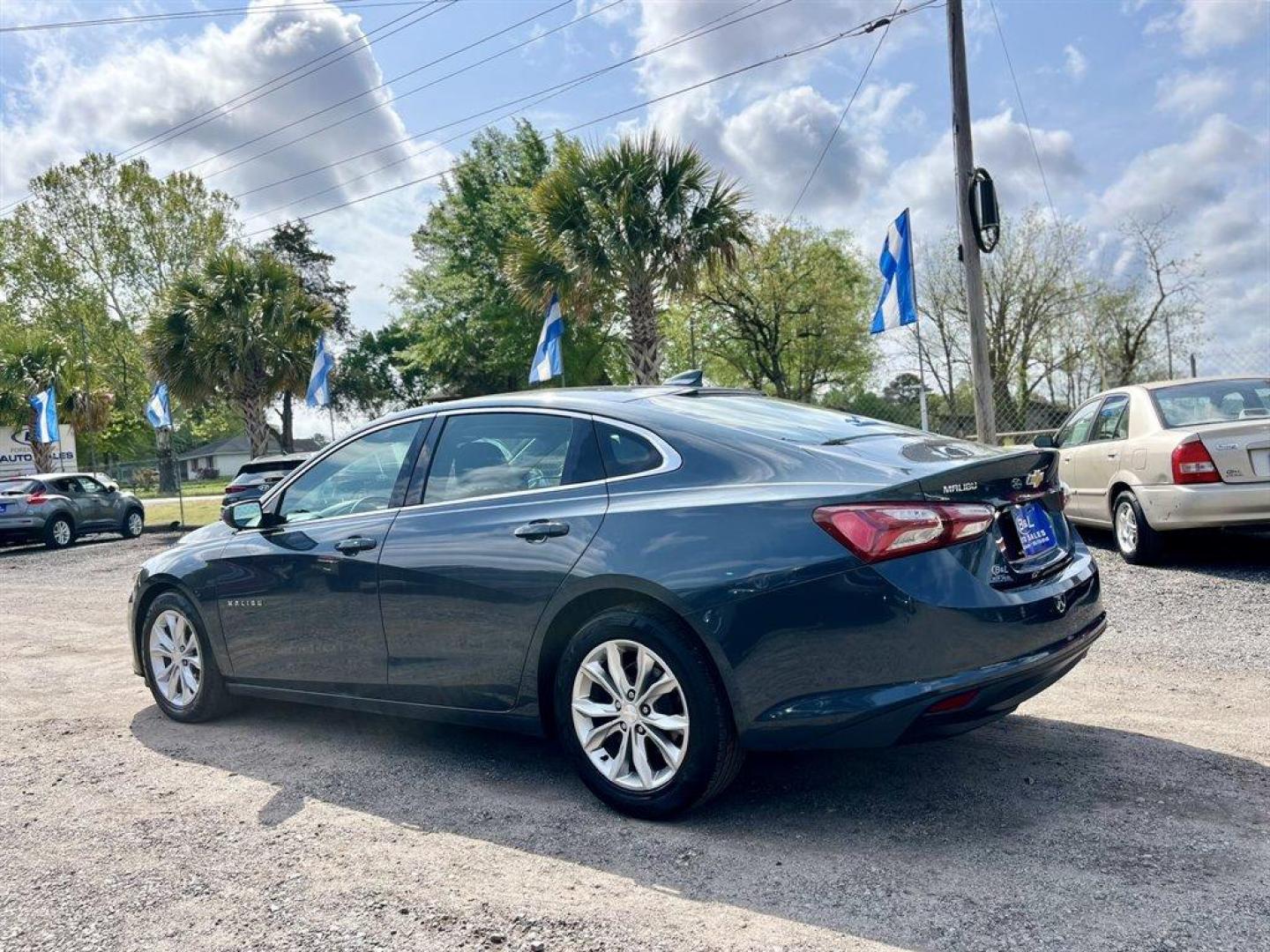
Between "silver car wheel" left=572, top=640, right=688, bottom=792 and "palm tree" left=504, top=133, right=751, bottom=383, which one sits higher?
"palm tree" left=504, top=133, right=751, bottom=383

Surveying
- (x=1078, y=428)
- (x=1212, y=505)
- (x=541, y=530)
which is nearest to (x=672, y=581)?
(x=541, y=530)

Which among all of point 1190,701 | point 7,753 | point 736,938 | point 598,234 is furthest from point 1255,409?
point 598,234

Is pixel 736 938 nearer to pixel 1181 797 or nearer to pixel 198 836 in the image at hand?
pixel 1181 797

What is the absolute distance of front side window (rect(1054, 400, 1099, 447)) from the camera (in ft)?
30.9

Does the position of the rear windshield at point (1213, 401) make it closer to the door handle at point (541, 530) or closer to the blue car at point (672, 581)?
the blue car at point (672, 581)

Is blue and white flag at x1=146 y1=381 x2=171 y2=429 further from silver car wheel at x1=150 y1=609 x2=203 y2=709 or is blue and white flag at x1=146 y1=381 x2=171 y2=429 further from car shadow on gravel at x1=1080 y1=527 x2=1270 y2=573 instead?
car shadow on gravel at x1=1080 y1=527 x2=1270 y2=573

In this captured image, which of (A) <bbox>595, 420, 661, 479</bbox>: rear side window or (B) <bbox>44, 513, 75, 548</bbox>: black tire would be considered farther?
(B) <bbox>44, 513, 75, 548</bbox>: black tire

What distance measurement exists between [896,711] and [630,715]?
0.92 m

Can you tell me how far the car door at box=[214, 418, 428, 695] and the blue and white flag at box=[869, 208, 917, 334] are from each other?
35.6ft

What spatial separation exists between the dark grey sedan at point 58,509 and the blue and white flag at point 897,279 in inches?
631

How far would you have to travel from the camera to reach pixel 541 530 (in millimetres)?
3734

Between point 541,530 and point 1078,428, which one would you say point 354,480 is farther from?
point 1078,428

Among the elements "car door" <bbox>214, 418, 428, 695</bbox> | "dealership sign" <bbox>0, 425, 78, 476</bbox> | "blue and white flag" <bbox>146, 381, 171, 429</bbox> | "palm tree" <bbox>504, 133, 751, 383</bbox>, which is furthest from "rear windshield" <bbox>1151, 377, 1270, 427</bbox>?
"dealership sign" <bbox>0, 425, 78, 476</bbox>

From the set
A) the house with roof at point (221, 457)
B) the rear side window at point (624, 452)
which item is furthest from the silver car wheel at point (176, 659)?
the house with roof at point (221, 457)
